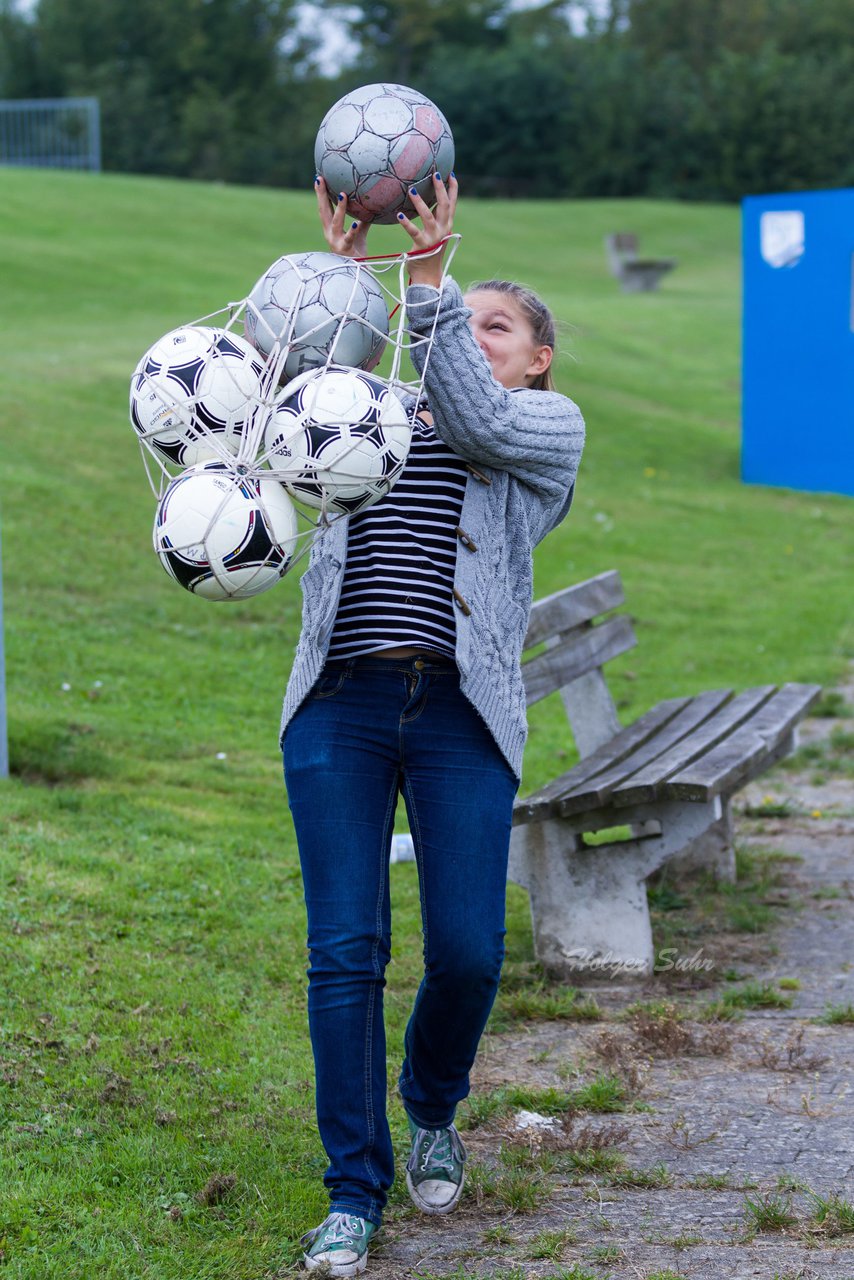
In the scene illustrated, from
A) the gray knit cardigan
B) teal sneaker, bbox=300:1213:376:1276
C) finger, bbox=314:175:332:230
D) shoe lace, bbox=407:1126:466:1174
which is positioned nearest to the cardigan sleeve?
the gray knit cardigan

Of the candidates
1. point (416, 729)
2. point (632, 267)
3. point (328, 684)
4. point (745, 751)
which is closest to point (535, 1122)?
point (416, 729)

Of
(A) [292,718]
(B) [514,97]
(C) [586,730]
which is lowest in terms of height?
(C) [586,730]

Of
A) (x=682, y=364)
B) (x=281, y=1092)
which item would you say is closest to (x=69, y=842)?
(x=281, y=1092)

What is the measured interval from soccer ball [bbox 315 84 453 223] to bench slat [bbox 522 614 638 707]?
204cm

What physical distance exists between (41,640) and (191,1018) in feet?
12.5

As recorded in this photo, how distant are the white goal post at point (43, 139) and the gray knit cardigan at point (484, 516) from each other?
37945 mm

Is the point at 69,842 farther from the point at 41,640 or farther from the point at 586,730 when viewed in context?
the point at 41,640

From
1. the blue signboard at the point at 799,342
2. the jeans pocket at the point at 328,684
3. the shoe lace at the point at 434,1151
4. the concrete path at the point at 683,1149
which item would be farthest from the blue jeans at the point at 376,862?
the blue signboard at the point at 799,342

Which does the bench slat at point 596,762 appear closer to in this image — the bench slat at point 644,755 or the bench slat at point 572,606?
the bench slat at point 644,755

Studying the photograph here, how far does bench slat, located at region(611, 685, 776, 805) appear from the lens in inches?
165

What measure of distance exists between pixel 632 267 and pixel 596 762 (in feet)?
83.8

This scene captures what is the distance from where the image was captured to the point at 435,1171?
309 cm

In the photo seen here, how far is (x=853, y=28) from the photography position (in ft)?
190

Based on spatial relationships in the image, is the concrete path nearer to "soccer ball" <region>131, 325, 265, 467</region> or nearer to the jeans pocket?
the jeans pocket
